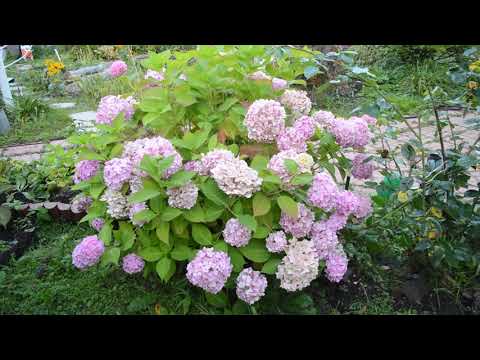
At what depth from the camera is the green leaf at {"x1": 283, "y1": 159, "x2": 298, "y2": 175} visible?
1.63 meters

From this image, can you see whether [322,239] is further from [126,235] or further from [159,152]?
[126,235]

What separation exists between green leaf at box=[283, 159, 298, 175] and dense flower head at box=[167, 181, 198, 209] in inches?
14.0

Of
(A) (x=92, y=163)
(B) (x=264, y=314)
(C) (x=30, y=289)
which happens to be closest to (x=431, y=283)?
(B) (x=264, y=314)

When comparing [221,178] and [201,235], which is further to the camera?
[201,235]

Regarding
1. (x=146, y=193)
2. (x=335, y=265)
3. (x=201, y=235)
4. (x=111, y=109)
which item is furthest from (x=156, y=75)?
(x=335, y=265)

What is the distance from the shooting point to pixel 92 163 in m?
2.01

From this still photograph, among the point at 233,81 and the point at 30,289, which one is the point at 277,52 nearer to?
the point at 233,81

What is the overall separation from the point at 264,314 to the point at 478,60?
139 cm

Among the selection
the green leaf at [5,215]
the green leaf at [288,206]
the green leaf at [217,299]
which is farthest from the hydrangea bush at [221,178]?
the green leaf at [5,215]

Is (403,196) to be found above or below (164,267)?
above

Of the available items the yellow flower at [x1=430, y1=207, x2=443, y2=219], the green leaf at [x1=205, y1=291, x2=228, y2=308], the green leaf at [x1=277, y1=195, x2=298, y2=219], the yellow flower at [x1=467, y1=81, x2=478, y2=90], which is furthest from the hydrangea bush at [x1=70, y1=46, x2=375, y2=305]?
the yellow flower at [x1=467, y1=81, x2=478, y2=90]

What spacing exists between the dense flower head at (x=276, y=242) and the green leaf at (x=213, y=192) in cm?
23

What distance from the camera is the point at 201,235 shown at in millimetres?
1790

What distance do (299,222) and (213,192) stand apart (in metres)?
0.35
